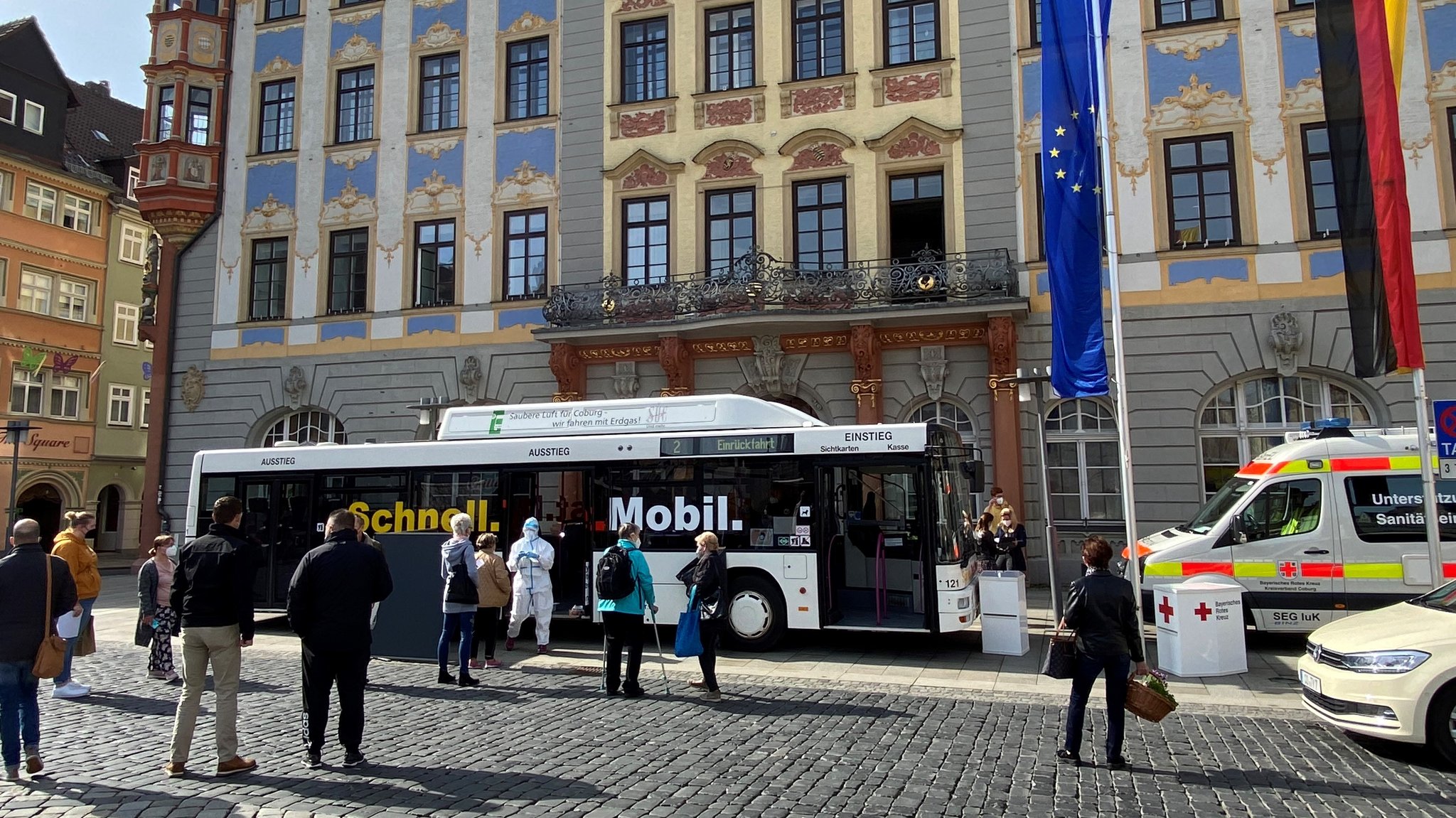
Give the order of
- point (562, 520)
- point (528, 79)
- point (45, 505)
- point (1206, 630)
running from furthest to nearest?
point (45, 505)
point (528, 79)
point (562, 520)
point (1206, 630)

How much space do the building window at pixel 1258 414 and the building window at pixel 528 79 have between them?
15.5 meters

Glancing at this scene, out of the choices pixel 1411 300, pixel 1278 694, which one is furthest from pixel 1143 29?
pixel 1278 694

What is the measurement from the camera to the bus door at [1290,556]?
36.2 feet

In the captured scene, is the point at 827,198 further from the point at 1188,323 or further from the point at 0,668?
the point at 0,668

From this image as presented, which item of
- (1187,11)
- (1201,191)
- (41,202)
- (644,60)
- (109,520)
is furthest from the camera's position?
(109,520)

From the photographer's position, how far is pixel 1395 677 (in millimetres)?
6641

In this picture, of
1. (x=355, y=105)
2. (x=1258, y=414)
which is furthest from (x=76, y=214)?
(x=1258, y=414)

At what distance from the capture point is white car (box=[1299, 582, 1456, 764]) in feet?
21.4

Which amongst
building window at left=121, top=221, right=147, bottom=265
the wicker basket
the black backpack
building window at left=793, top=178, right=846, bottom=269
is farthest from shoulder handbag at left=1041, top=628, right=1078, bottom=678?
building window at left=121, top=221, right=147, bottom=265

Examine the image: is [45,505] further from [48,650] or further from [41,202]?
[48,650]

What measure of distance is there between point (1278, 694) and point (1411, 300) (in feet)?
13.5

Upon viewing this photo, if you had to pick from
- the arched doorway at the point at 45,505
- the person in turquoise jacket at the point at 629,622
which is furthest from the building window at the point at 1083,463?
the arched doorway at the point at 45,505

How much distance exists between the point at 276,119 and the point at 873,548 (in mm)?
20203

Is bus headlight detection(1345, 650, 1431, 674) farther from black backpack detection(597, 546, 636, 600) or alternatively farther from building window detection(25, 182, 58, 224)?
building window detection(25, 182, 58, 224)
